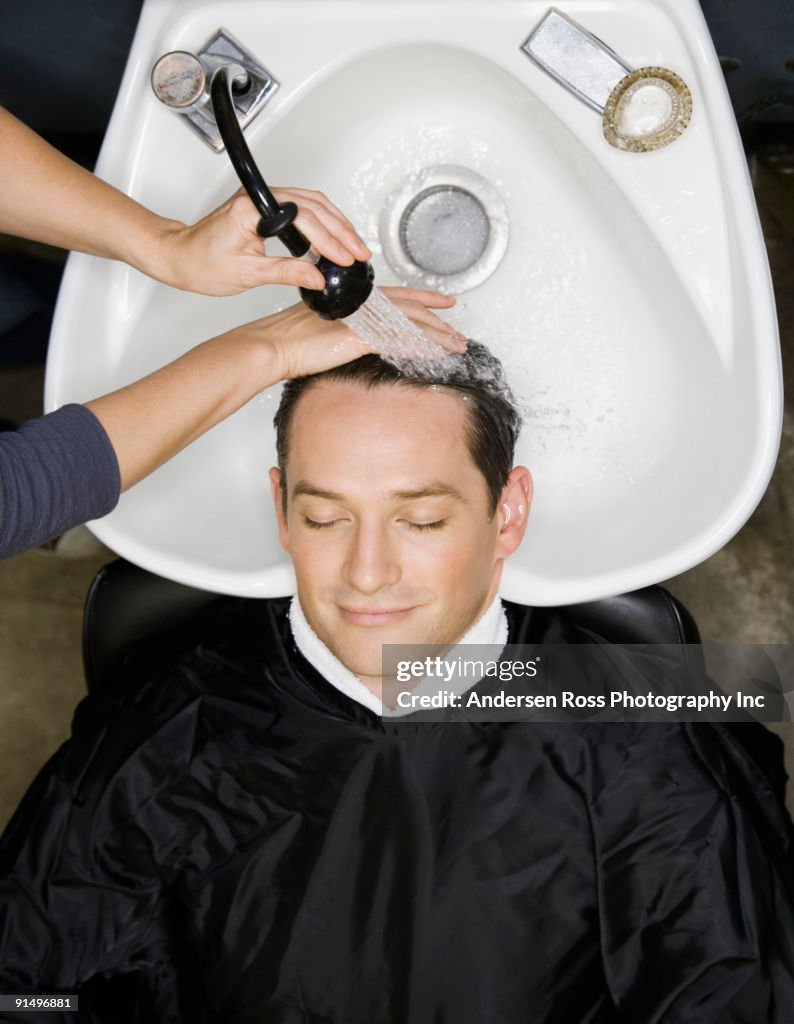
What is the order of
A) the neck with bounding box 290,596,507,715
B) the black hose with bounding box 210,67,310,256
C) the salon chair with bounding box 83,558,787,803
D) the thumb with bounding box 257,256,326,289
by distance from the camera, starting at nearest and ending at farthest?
the black hose with bounding box 210,67,310,256 < the thumb with bounding box 257,256,326,289 < the neck with bounding box 290,596,507,715 < the salon chair with bounding box 83,558,787,803

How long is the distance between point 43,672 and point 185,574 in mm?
1130

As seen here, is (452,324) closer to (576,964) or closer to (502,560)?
(502,560)

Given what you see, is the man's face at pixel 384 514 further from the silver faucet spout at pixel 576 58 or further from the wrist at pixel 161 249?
the silver faucet spout at pixel 576 58

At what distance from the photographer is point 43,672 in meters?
2.34

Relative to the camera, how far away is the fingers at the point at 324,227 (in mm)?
1096

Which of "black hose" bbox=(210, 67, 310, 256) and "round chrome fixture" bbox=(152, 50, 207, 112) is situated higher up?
"round chrome fixture" bbox=(152, 50, 207, 112)

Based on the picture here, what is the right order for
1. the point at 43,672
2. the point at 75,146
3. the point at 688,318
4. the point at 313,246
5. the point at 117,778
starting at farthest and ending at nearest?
the point at 43,672 < the point at 75,146 < the point at 117,778 < the point at 688,318 < the point at 313,246

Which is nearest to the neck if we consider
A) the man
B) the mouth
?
the man

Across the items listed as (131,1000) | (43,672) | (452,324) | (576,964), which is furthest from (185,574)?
(43,672)

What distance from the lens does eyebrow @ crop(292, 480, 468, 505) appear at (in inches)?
51.8

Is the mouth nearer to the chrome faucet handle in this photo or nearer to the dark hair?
the dark hair

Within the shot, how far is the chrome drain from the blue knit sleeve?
0.65 metres

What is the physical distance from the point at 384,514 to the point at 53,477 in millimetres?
454

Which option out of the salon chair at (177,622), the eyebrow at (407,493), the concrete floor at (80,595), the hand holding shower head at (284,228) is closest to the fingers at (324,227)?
the hand holding shower head at (284,228)
